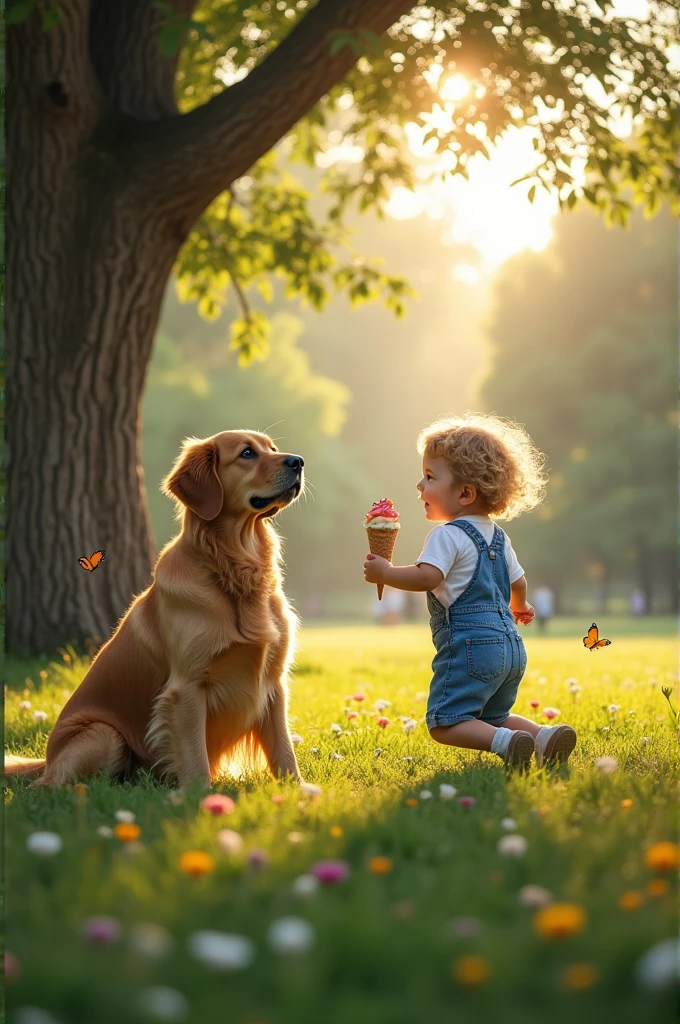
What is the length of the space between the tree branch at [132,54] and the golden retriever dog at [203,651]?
16.0 feet

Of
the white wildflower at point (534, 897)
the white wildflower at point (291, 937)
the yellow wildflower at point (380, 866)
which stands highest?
the white wildflower at point (291, 937)

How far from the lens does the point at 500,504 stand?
15.1ft

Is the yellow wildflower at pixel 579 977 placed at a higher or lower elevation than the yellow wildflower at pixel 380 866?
higher

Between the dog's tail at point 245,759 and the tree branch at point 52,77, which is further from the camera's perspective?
the tree branch at point 52,77

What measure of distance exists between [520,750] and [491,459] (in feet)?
4.30

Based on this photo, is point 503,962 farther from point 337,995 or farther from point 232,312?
point 232,312

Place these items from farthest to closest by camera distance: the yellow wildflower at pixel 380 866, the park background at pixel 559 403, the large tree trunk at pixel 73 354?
the park background at pixel 559 403
the large tree trunk at pixel 73 354
the yellow wildflower at pixel 380 866

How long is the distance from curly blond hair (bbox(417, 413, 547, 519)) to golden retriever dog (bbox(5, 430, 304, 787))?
713mm

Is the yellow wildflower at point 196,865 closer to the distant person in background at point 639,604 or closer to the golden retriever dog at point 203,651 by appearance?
the golden retriever dog at point 203,651

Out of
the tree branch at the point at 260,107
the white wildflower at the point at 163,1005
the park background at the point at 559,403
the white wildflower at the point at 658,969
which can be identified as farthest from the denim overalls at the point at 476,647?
the park background at the point at 559,403

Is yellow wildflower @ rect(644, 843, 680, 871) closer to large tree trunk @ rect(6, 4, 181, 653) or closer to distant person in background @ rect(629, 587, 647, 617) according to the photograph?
large tree trunk @ rect(6, 4, 181, 653)

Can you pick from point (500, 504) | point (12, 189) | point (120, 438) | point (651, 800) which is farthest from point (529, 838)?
→ point (12, 189)

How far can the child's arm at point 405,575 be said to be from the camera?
4238 mm

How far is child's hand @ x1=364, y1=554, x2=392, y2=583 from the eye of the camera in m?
4.27
